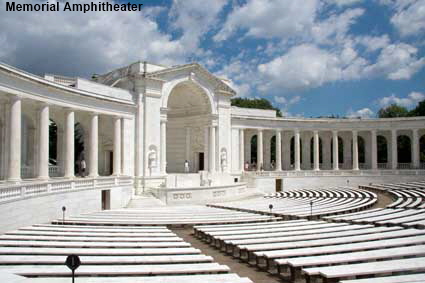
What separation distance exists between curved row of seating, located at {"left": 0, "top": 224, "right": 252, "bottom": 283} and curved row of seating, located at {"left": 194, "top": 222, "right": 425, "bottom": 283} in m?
2.49

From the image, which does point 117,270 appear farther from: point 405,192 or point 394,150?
point 394,150

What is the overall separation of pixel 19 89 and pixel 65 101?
21.4ft

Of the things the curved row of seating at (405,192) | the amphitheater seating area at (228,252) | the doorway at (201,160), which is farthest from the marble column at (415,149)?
the amphitheater seating area at (228,252)

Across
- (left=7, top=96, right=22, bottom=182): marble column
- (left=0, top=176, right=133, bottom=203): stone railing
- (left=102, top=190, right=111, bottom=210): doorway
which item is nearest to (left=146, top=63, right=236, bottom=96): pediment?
(left=0, top=176, right=133, bottom=203): stone railing

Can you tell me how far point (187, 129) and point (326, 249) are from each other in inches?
1689

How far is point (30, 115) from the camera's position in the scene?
41344 millimetres

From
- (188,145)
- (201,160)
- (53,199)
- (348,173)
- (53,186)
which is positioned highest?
(188,145)

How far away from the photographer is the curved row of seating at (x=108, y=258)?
12789 millimetres

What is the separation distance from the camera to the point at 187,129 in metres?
58.3

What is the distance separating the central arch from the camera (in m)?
55.6

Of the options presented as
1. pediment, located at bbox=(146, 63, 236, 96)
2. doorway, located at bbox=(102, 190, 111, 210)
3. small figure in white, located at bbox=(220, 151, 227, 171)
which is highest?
pediment, located at bbox=(146, 63, 236, 96)

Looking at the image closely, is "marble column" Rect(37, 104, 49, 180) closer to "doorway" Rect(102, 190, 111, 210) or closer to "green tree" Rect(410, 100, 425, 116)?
"doorway" Rect(102, 190, 111, 210)

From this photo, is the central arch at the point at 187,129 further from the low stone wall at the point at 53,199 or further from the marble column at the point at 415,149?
the marble column at the point at 415,149

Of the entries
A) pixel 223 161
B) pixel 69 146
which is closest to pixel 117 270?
pixel 69 146
